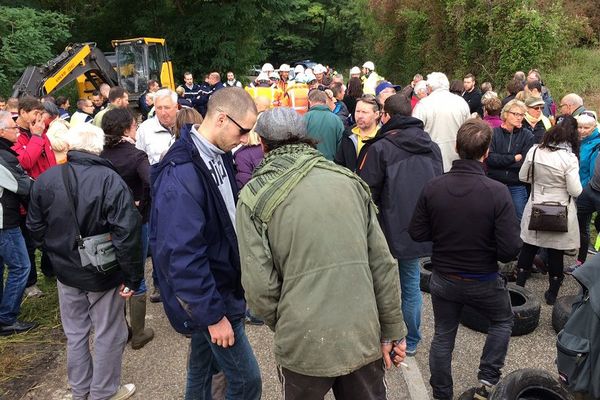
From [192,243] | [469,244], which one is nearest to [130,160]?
[192,243]

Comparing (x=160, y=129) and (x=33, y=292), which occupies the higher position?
(x=160, y=129)

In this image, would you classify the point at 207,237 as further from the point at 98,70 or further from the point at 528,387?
the point at 98,70

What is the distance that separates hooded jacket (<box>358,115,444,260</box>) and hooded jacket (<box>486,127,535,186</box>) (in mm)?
1849

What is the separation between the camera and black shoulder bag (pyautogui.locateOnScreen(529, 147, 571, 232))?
4.47 metres

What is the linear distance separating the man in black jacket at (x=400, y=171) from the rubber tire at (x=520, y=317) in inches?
39.5

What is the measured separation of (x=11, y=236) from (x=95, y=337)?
1.84 m

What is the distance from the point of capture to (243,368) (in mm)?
2680

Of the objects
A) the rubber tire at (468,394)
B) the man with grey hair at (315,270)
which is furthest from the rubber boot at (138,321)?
the rubber tire at (468,394)

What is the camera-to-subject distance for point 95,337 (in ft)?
11.4

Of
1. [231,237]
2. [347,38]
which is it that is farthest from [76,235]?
[347,38]

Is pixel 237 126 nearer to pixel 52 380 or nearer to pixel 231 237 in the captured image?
pixel 231 237

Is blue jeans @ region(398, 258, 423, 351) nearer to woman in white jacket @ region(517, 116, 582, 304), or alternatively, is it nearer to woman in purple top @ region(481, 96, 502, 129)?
woman in white jacket @ region(517, 116, 582, 304)

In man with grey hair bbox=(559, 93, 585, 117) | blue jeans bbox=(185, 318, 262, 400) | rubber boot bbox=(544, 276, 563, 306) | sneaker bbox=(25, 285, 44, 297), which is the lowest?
sneaker bbox=(25, 285, 44, 297)

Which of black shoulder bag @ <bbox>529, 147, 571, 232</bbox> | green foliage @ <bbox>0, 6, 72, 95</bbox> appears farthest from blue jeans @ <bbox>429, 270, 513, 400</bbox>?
green foliage @ <bbox>0, 6, 72, 95</bbox>
